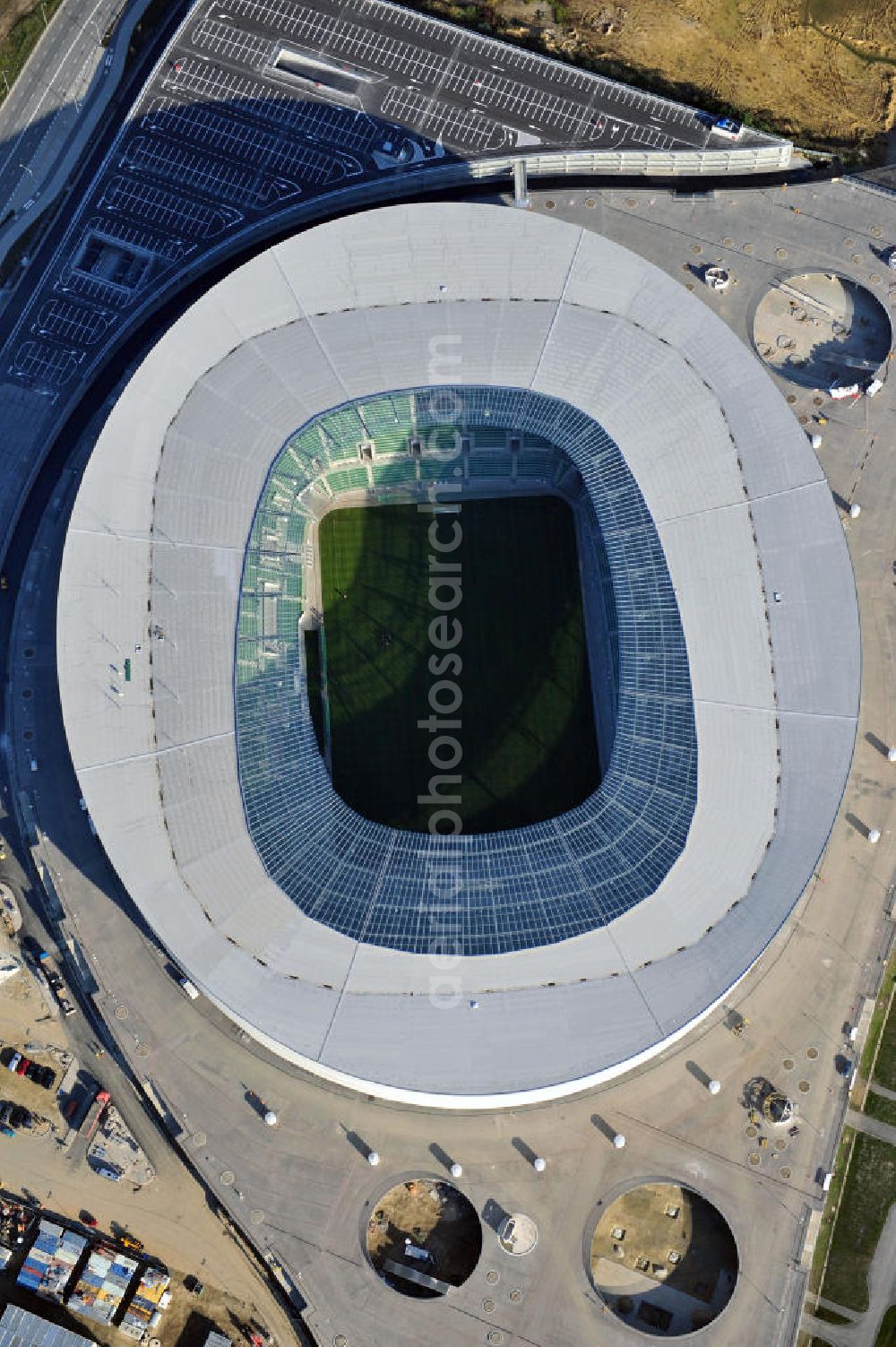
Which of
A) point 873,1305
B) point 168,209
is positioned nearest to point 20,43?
point 168,209

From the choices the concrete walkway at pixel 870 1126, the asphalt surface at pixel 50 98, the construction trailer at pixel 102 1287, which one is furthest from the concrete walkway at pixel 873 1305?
the asphalt surface at pixel 50 98

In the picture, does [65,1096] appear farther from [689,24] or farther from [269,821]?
[689,24]

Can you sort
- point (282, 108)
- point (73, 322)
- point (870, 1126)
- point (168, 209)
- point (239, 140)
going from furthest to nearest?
point (282, 108) → point (239, 140) → point (168, 209) → point (73, 322) → point (870, 1126)

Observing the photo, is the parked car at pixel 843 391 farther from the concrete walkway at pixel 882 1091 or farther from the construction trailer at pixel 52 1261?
the construction trailer at pixel 52 1261

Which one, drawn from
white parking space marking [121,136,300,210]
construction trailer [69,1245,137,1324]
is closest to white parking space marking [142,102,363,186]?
white parking space marking [121,136,300,210]

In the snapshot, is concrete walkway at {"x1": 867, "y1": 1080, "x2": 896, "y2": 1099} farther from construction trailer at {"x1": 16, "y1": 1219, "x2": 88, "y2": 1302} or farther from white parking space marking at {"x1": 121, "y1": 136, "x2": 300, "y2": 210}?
white parking space marking at {"x1": 121, "y1": 136, "x2": 300, "y2": 210}

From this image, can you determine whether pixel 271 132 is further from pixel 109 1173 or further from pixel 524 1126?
pixel 109 1173
